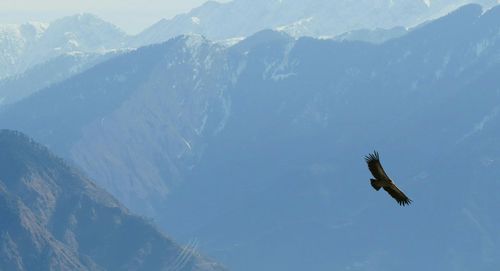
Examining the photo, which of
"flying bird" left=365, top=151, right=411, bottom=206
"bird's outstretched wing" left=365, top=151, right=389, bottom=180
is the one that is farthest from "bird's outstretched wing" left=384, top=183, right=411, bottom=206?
"bird's outstretched wing" left=365, top=151, right=389, bottom=180

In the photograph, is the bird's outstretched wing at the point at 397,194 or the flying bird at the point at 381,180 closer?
the flying bird at the point at 381,180

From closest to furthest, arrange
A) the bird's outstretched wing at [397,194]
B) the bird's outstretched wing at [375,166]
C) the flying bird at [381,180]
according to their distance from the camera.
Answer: the bird's outstretched wing at [375,166] < the flying bird at [381,180] < the bird's outstretched wing at [397,194]

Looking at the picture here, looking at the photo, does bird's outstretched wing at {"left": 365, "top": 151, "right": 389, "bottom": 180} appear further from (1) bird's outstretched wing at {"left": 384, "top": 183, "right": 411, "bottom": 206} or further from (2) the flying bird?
(1) bird's outstretched wing at {"left": 384, "top": 183, "right": 411, "bottom": 206}

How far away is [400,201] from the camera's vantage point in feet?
272

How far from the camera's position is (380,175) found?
82188 millimetres

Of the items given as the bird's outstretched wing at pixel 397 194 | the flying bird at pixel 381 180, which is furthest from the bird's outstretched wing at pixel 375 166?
the bird's outstretched wing at pixel 397 194

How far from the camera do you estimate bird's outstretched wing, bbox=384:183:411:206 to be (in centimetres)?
8238

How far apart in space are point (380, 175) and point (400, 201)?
2.09 metres

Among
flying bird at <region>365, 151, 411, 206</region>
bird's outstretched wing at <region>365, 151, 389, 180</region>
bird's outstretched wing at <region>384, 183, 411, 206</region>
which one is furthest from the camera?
bird's outstretched wing at <region>384, 183, 411, 206</region>

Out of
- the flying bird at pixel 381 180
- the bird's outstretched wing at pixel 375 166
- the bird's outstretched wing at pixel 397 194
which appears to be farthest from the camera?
the bird's outstretched wing at pixel 397 194

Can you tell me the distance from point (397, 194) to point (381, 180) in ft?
4.14

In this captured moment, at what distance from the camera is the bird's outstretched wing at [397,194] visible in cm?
8238

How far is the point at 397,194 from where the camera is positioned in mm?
82938

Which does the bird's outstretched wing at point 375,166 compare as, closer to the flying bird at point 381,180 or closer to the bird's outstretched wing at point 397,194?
the flying bird at point 381,180
